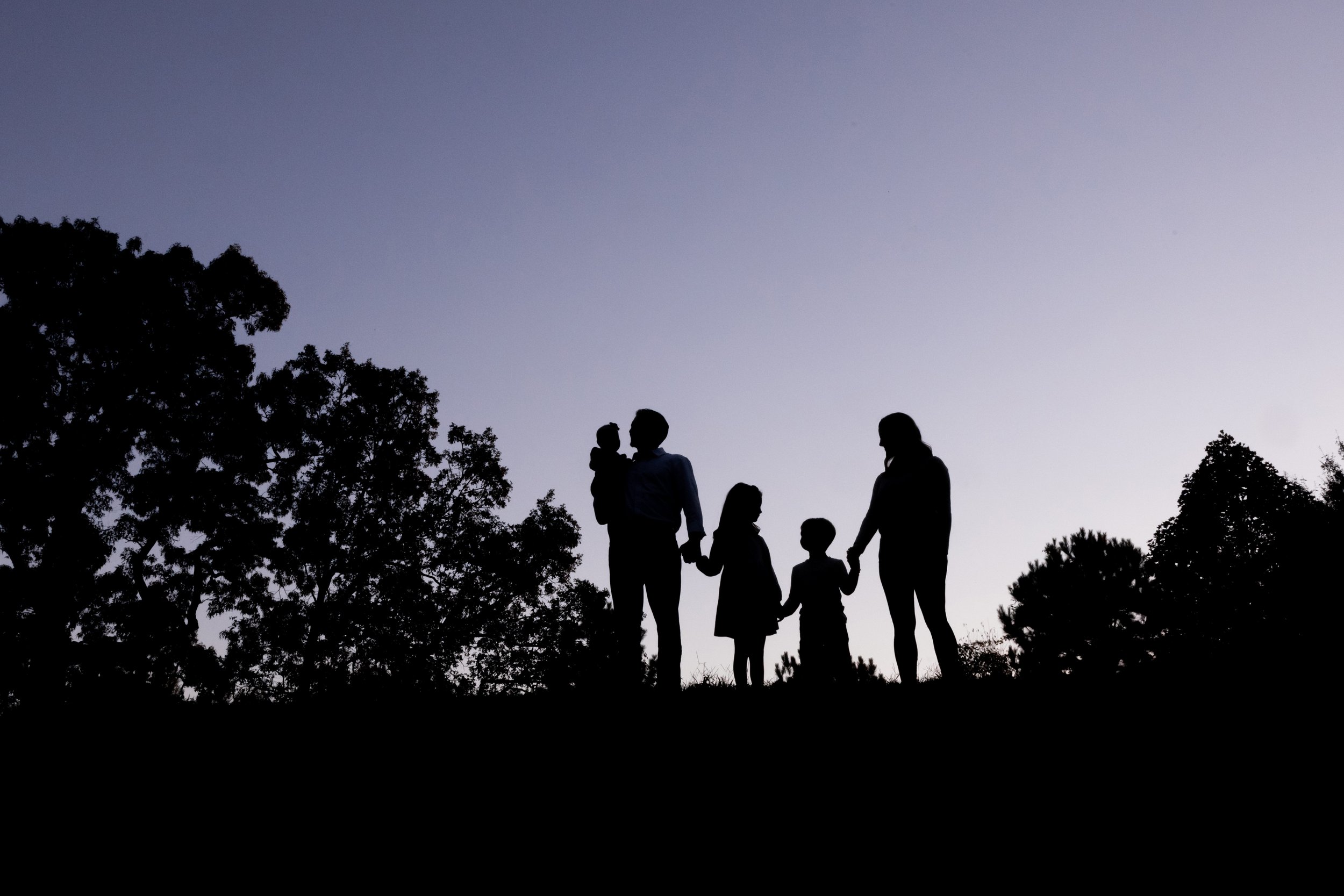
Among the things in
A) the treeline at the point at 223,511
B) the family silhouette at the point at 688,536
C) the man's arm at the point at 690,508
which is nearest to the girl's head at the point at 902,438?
the family silhouette at the point at 688,536

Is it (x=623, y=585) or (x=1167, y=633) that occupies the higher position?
(x=1167, y=633)

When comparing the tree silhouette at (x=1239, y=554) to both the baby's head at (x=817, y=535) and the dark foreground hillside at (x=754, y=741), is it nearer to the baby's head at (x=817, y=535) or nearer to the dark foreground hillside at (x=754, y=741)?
the baby's head at (x=817, y=535)

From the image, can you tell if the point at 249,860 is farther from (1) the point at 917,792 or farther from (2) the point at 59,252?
(2) the point at 59,252

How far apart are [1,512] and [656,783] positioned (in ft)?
66.2

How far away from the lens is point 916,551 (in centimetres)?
635

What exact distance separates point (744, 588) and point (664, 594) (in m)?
1.71

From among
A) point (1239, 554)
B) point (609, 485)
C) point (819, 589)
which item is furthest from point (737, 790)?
point (1239, 554)

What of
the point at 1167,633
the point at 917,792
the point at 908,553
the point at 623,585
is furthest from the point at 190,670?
the point at 1167,633

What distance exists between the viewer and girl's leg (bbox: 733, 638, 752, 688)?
7777mm

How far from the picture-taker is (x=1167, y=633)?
4366 cm

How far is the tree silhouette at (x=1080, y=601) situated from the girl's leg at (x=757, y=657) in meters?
46.8

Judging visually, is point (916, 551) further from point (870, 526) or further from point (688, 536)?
point (688, 536)

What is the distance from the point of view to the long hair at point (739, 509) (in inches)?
311

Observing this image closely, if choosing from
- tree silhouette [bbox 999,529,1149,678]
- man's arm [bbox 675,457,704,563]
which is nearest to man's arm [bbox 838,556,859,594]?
man's arm [bbox 675,457,704,563]
